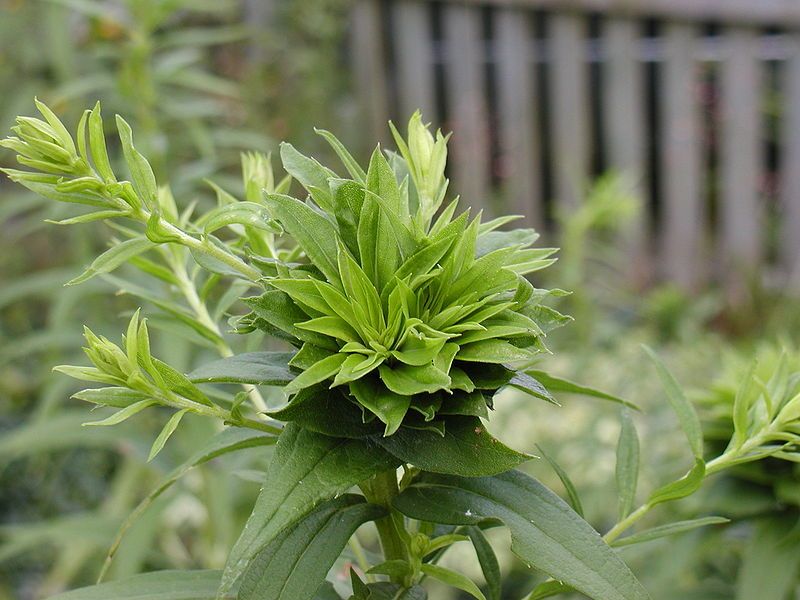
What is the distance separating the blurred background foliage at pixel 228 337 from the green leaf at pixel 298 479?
17 cm

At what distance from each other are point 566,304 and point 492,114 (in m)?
1.12

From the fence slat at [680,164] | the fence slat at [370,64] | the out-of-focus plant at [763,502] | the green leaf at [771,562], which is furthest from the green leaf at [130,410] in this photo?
the fence slat at [370,64]

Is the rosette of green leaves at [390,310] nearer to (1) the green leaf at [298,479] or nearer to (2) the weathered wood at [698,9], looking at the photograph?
(1) the green leaf at [298,479]

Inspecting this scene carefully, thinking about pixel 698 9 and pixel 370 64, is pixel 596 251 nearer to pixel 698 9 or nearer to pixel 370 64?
pixel 698 9

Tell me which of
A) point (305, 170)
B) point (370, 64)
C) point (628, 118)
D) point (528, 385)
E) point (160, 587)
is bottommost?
point (160, 587)

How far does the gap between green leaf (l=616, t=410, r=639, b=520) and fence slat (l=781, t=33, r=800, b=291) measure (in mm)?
2123

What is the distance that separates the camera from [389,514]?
1.62 ft

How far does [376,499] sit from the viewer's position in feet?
1.60

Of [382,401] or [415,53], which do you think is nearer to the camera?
[382,401]

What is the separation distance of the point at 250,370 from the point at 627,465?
0.72 ft

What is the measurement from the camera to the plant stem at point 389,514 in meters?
0.48

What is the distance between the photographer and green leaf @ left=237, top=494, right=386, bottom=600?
1.44ft

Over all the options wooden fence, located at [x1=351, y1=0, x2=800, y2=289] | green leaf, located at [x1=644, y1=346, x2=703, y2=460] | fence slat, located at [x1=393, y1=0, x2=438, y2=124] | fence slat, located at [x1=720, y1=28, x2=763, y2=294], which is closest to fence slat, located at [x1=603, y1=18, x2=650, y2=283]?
wooden fence, located at [x1=351, y1=0, x2=800, y2=289]

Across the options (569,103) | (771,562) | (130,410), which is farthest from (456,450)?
(569,103)
